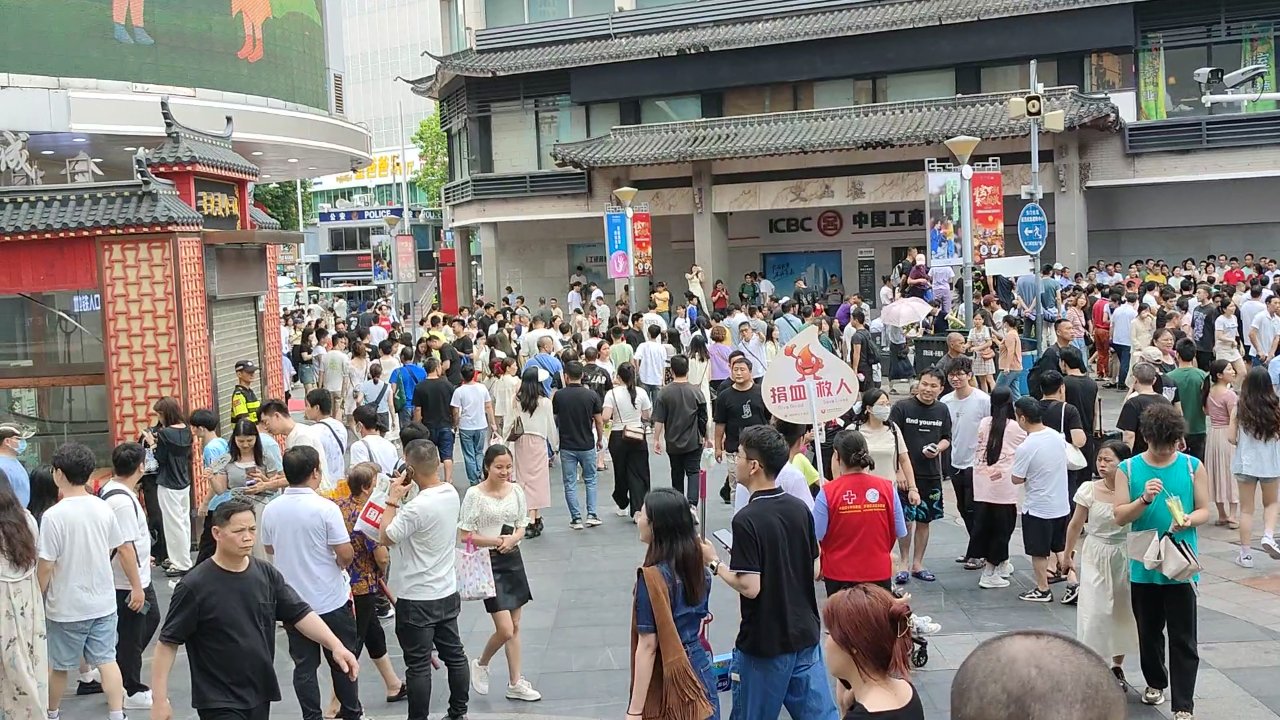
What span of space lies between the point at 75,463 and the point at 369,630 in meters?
2.06

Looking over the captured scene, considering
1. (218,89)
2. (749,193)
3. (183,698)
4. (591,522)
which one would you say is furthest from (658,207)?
(183,698)

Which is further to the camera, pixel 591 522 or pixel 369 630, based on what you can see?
pixel 591 522

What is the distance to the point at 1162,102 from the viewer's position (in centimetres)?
3098

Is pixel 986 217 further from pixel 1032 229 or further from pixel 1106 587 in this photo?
pixel 1106 587

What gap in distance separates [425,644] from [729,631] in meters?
2.80

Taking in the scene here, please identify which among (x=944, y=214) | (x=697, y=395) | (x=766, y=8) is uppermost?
(x=766, y=8)

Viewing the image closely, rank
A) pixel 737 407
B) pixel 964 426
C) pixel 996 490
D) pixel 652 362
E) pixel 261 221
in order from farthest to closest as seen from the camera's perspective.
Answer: pixel 261 221 → pixel 652 362 → pixel 737 407 → pixel 964 426 → pixel 996 490

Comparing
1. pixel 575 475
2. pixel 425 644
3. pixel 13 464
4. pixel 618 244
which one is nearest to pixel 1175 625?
pixel 425 644

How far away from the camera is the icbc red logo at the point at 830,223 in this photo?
35531 millimetres

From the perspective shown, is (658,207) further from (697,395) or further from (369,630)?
(369,630)

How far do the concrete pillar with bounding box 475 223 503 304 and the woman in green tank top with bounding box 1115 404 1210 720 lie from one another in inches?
1299

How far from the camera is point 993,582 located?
982 cm

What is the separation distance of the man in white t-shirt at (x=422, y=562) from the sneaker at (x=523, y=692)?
0.78m

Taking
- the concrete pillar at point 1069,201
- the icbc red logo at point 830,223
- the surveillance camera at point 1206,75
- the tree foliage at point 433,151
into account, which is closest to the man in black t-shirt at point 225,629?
the surveillance camera at point 1206,75
